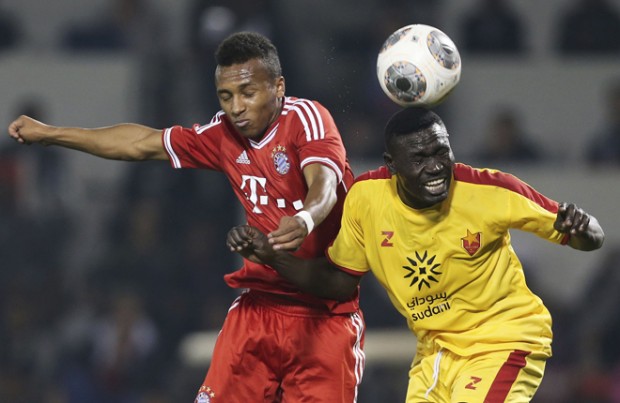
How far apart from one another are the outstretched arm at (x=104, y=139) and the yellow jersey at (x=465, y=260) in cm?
106

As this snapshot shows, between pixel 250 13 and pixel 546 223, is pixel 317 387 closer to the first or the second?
pixel 546 223

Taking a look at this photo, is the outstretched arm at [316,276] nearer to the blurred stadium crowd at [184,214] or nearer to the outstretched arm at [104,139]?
the outstretched arm at [104,139]

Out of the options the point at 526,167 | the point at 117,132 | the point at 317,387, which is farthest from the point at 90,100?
the point at 317,387

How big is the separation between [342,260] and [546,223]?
86 centimetres

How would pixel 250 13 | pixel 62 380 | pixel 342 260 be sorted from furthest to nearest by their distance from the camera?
1. pixel 250 13
2. pixel 62 380
3. pixel 342 260

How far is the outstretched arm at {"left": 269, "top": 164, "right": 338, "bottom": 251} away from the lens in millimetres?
4082

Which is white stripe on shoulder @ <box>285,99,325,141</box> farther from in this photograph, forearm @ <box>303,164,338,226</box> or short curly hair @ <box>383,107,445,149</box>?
short curly hair @ <box>383,107,445,149</box>

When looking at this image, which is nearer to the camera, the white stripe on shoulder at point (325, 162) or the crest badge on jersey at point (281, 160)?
the white stripe on shoulder at point (325, 162)

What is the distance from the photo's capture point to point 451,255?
4566 mm

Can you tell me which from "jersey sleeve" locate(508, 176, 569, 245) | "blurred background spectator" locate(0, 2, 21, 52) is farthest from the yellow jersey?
"blurred background spectator" locate(0, 2, 21, 52)

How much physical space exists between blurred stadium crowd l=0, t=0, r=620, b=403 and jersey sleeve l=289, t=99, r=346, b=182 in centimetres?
460

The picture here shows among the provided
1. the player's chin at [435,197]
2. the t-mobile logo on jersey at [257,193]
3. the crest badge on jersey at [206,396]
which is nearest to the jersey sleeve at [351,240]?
the t-mobile logo on jersey at [257,193]

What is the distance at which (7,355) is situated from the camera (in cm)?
1001

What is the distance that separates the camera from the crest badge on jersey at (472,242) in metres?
4.54
